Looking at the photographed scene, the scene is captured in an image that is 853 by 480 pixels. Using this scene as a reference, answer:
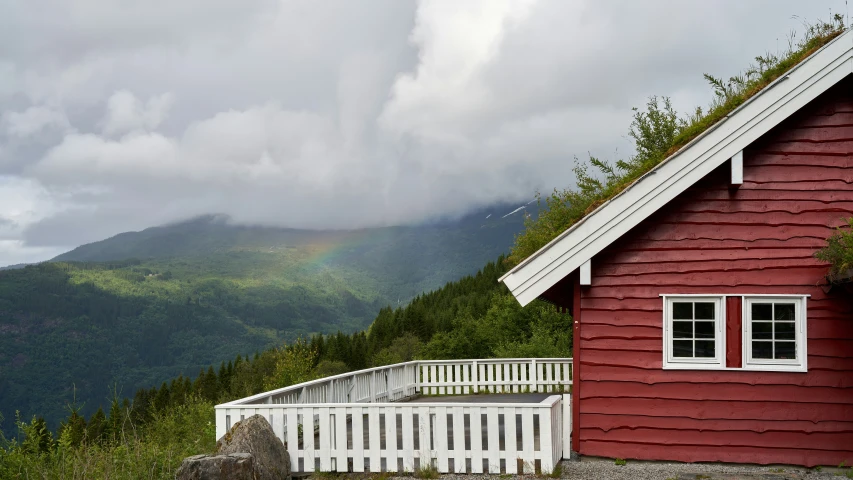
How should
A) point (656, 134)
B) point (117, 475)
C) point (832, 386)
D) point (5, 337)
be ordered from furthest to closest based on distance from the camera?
point (5, 337) < point (656, 134) < point (832, 386) < point (117, 475)

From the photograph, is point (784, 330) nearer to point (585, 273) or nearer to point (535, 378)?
point (585, 273)

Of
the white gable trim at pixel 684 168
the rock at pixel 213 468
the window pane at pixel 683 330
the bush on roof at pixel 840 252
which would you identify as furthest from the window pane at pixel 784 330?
the rock at pixel 213 468

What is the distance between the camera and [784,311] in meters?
10.6

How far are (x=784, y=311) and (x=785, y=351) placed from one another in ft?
1.78

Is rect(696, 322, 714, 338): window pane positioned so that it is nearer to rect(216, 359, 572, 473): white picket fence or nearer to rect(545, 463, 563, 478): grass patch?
rect(216, 359, 572, 473): white picket fence

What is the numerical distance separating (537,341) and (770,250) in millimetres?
20090

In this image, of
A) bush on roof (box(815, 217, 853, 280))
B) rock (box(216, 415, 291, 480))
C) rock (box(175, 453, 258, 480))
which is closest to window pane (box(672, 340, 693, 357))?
bush on roof (box(815, 217, 853, 280))

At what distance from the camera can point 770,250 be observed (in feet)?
34.9

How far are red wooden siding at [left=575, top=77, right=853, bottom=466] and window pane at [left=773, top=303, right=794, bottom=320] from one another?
223mm

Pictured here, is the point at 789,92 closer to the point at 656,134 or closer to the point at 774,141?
the point at 774,141

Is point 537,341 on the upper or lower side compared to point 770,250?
lower

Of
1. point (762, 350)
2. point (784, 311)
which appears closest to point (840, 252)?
point (784, 311)

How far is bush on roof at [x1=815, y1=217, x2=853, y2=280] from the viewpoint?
936 centimetres

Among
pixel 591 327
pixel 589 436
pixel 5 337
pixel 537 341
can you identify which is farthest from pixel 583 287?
pixel 5 337
